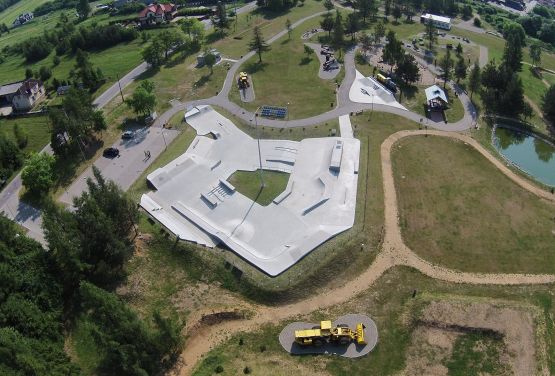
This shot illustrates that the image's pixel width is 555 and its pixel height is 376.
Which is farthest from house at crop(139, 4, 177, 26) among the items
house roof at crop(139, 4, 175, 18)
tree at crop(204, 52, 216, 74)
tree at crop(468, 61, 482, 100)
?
tree at crop(468, 61, 482, 100)

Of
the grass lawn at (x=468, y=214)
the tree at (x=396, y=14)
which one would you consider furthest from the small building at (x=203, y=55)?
the tree at (x=396, y=14)

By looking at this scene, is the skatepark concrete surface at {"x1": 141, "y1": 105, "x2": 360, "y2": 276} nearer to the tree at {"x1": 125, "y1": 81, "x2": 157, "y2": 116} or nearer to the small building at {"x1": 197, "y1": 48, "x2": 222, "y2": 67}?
the tree at {"x1": 125, "y1": 81, "x2": 157, "y2": 116}

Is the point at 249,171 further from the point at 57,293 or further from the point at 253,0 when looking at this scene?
the point at 253,0

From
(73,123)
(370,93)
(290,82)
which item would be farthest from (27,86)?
(370,93)

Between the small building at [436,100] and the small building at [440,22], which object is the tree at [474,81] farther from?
the small building at [440,22]

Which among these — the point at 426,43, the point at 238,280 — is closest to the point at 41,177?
the point at 238,280

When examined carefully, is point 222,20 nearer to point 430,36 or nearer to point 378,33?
point 378,33
